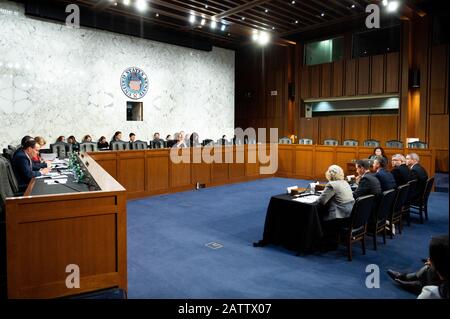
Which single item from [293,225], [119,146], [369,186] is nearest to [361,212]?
[369,186]

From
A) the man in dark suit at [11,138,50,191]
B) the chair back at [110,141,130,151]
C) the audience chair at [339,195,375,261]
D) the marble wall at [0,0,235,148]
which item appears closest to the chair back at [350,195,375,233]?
the audience chair at [339,195,375,261]

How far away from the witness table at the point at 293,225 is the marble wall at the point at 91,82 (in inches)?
312

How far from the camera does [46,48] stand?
9617 millimetres

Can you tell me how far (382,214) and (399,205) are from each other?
64 cm

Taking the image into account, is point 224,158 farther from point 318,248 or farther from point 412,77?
point 412,77

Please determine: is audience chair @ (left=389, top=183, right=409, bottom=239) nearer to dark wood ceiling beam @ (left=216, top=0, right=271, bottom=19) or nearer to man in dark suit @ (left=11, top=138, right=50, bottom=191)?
man in dark suit @ (left=11, top=138, right=50, bottom=191)

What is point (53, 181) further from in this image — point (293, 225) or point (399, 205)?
point (399, 205)

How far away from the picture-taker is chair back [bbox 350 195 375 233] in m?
3.85

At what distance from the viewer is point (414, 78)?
1015cm

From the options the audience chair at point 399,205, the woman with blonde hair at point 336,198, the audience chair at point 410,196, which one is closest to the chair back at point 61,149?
the woman with blonde hair at point 336,198

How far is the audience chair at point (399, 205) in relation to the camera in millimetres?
4684

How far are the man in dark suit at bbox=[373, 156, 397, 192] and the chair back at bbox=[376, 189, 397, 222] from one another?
132 millimetres

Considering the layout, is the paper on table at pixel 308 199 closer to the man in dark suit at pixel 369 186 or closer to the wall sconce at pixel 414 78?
the man in dark suit at pixel 369 186

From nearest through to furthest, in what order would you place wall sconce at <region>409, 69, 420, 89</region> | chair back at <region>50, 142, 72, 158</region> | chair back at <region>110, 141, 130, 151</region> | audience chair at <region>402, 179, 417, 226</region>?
audience chair at <region>402, 179, 417, 226</region> → chair back at <region>50, 142, 72, 158</region> → chair back at <region>110, 141, 130, 151</region> → wall sconce at <region>409, 69, 420, 89</region>
